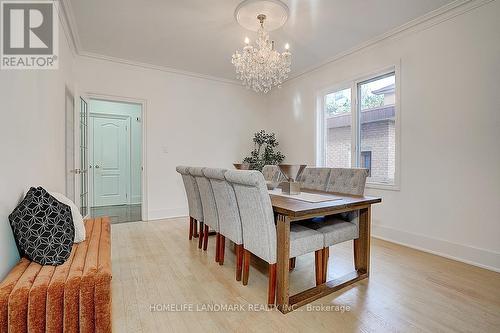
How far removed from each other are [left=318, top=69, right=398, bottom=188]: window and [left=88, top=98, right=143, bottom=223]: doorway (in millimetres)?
4142

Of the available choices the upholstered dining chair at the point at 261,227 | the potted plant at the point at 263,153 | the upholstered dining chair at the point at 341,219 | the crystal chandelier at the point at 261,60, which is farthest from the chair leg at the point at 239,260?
the potted plant at the point at 263,153

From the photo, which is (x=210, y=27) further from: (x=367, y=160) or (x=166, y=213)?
(x=166, y=213)

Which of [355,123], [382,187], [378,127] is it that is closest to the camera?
[382,187]

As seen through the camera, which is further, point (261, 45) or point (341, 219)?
point (261, 45)

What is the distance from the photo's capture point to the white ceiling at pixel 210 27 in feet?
8.88

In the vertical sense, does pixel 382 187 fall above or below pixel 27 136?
below

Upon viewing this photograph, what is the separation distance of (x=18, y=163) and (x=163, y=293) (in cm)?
136

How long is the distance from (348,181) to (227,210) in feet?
4.31

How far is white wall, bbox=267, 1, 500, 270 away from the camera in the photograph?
8.16 ft

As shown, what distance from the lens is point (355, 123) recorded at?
12.7ft

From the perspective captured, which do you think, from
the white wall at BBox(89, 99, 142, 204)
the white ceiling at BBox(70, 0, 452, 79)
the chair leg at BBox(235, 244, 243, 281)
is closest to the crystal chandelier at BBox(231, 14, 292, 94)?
the white ceiling at BBox(70, 0, 452, 79)

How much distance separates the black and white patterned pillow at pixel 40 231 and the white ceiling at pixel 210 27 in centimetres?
227

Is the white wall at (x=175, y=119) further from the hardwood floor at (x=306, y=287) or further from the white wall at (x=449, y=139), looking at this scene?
the white wall at (x=449, y=139)

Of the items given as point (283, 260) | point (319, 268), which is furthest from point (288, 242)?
point (319, 268)
